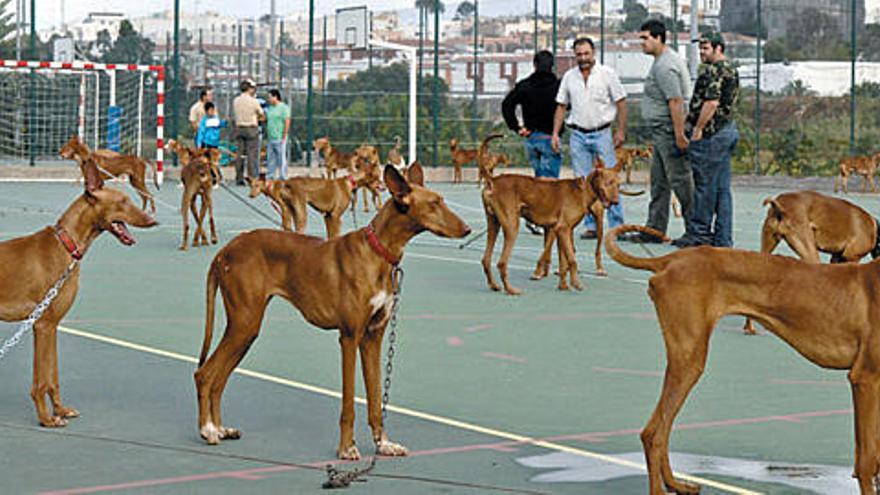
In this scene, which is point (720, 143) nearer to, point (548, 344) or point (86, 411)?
point (548, 344)

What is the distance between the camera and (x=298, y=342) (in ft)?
34.1

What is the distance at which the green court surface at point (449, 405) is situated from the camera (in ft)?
22.0

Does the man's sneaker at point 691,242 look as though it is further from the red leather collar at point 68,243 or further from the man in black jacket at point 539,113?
the red leather collar at point 68,243

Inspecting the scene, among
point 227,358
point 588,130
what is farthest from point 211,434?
point 588,130

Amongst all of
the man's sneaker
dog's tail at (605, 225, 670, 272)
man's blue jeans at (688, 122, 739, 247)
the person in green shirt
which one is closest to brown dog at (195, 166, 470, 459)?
dog's tail at (605, 225, 670, 272)

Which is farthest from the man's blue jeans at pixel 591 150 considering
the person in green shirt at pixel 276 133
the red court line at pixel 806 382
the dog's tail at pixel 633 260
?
the person in green shirt at pixel 276 133

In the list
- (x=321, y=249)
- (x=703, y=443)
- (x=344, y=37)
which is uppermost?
(x=344, y=37)

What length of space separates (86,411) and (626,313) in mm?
5177

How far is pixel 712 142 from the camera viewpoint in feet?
47.5

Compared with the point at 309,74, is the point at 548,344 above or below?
below

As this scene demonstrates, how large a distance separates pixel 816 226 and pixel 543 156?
7.31 metres

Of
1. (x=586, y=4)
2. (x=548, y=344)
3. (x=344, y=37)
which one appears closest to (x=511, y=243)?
(x=548, y=344)

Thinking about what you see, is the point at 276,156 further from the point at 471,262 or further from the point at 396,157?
the point at 471,262

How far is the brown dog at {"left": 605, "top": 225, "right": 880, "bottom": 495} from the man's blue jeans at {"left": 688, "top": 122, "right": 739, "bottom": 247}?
8377 millimetres
